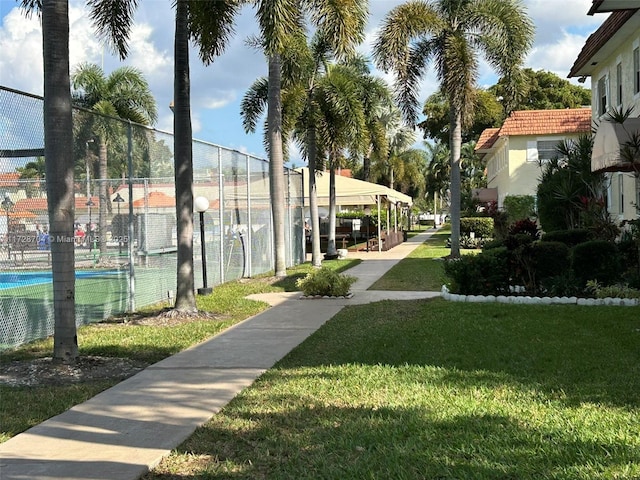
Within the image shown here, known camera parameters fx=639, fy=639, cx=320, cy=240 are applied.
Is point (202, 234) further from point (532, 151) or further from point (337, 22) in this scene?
point (532, 151)

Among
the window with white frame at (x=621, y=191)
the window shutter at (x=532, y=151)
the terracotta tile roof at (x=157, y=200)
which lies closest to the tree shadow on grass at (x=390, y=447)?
the terracotta tile roof at (x=157, y=200)

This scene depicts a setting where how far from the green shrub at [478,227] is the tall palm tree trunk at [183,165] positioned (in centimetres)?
2199

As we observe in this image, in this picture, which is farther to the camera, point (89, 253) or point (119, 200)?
point (119, 200)

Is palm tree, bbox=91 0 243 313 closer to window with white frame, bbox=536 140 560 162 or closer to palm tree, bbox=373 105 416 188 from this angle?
window with white frame, bbox=536 140 560 162

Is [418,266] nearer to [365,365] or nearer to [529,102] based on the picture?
[365,365]

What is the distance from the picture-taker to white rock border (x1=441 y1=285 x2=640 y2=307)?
33.8 ft

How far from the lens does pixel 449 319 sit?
9.36 metres

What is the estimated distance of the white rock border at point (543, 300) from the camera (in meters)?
10.3

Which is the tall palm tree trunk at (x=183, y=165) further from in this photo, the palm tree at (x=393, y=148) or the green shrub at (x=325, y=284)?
the palm tree at (x=393, y=148)

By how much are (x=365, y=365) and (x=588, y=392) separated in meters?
2.19

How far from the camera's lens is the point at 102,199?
1000cm

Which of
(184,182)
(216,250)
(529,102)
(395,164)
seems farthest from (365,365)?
(395,164)

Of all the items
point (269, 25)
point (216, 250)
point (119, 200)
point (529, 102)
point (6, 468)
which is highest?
point (529, 102)

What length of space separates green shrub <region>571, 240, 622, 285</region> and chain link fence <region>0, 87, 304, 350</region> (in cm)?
719
